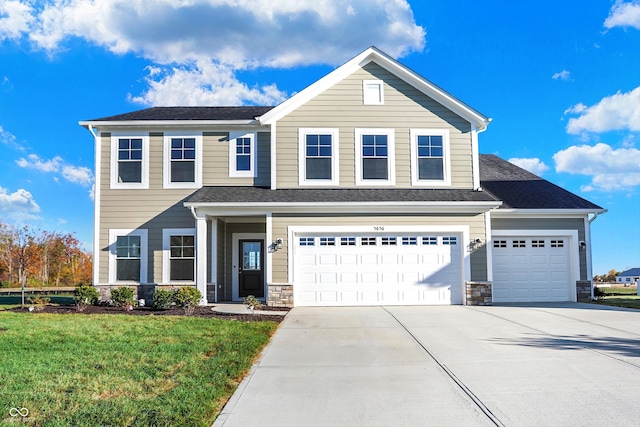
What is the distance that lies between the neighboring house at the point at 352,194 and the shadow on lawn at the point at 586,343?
19.0 feet

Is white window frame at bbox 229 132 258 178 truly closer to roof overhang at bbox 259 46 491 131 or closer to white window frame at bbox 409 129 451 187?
roof overhang at bbox 259 46 491 131

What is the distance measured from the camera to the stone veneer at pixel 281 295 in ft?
46.4

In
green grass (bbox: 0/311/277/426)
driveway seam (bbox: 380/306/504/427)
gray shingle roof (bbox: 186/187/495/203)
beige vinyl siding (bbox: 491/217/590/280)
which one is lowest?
driveway seam (bbox: 380/306/504/427)

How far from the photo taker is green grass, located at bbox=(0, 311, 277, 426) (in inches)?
190

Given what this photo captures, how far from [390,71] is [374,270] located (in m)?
6.34

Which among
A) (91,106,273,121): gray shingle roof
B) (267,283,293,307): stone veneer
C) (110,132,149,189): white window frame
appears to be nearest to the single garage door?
(267,283,293,307): stone veneer

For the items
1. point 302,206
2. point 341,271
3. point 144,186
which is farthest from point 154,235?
point 341,271

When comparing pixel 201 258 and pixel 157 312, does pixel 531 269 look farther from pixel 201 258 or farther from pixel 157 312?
pixel 157 312

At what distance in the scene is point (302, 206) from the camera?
1427cm

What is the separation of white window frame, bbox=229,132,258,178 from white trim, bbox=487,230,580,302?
7.88 meters

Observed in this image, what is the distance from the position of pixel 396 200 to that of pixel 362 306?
3.24m

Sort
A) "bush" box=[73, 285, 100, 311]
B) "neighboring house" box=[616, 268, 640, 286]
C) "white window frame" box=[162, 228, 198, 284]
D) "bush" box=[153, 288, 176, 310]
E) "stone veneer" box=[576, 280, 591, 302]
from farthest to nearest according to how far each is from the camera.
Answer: "neighboring house" box=[616, 268, 640, 286] → "stone veneer" box=[576, 280, 591, 302] → "white window frame" box=[162, 228, 198, 284] → "bush" box=[73, 285, 100, 311] → "bush" box=[153, 288, 176, 310]

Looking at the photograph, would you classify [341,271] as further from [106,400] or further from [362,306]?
[106,400]

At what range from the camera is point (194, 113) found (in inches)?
666
